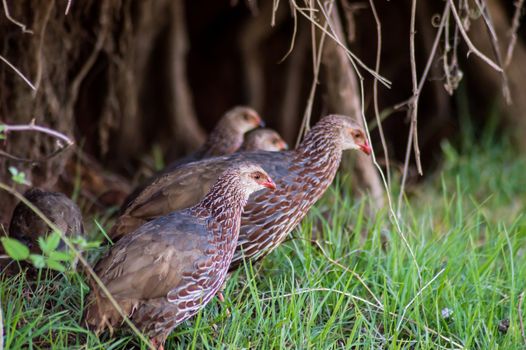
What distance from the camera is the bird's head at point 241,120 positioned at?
698cm

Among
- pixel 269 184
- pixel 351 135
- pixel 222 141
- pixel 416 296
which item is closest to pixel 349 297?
pixel 416 296

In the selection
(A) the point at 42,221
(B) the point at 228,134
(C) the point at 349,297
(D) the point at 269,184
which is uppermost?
(D) the point at 269,184

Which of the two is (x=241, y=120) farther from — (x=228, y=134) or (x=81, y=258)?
(x=81, y=258)

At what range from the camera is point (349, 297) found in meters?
4.75

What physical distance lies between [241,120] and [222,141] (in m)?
0.26

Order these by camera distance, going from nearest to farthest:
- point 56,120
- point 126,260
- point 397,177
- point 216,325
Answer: point 126,260 → point 216,325 → point 56,120 → point 397,177

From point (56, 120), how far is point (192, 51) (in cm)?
503

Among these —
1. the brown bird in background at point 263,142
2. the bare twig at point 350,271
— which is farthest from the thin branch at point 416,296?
the brown bird in background at point 263,142

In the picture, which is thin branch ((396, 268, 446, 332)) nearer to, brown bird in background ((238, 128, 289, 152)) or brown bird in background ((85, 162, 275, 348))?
brown bird in background ((85, 162, 275, 348))

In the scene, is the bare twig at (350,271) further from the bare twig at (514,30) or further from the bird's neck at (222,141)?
the bird's neck at (222,141)

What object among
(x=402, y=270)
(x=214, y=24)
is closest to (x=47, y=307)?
(x=402, y=270)

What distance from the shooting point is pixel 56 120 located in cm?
635

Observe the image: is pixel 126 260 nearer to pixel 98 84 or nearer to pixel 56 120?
pixel 56 120

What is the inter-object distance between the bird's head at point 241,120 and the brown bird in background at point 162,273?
8.02ft
